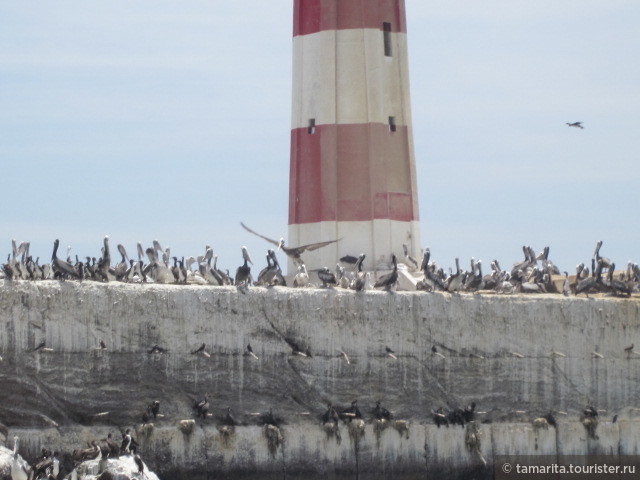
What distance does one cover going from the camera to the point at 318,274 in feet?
147

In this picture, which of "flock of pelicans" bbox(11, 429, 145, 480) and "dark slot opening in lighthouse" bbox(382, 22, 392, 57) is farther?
"dark slot opening in lighthouse" bbox(382, 22, 392, 57)

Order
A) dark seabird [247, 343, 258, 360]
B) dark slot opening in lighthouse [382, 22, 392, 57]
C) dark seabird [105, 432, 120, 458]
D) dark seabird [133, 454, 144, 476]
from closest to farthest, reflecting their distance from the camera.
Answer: dark seabird [133, 454, 144, 476] → dark seabird [105, 432, 120, 458] → dark seabird [247, 343, 258, 360] → dark slot opening in lighthouse [382, 22, 392, 57]

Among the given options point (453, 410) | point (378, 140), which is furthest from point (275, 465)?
point (378, 140)

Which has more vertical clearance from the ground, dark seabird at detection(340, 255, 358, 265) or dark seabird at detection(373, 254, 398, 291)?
dark seabird at detection(340, 255, 358, 265)

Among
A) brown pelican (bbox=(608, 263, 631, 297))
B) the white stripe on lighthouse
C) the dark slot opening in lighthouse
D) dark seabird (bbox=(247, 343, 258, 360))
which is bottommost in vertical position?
dark seabird (bbox=(247, 343, 258, 360))

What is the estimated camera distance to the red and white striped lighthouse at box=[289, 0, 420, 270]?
158 feet

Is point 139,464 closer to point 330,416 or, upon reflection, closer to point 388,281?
point 330,416

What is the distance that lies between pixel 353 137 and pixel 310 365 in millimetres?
8188

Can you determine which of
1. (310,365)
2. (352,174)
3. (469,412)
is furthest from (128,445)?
(352,174)

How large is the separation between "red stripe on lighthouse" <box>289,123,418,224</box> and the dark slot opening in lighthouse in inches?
70.5

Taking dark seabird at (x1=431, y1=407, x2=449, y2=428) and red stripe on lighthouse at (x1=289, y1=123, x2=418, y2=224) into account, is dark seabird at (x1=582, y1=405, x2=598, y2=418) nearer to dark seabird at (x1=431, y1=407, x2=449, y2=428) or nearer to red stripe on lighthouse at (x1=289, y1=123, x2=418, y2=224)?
dark seabird at (x1=431, y1=407, x2=449, y2=428)

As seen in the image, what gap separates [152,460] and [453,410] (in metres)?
6.93

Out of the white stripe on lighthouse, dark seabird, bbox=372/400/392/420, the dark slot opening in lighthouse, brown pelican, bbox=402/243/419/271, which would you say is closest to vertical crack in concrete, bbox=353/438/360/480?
dark seabird, bbox=372/400/392/420

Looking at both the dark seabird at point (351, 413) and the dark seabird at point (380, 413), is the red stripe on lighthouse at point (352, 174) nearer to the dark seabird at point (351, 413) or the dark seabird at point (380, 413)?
the dark seabird at point (380, 413)
